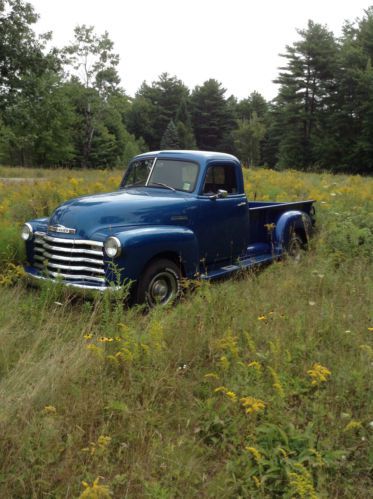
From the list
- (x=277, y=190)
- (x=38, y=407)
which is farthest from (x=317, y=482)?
(x=277, y=190)

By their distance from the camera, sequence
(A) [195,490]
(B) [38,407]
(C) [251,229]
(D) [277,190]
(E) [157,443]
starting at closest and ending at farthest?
(A) [195,490]
(E) [157,443]
(B) [38,407]
(C) [251,229]
(D) [277,190]

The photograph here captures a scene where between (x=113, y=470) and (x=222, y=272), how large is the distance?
3449 millimetres

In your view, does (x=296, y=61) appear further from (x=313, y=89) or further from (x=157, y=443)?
(x=157, y=443)

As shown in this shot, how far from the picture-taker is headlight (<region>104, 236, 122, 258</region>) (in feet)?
13.9

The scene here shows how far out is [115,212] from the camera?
15.7 feet

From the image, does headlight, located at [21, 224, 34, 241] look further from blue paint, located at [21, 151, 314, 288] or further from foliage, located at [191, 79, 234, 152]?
foliage, located at [191, 79, 234, 152]

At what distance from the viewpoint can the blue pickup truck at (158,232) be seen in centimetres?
444

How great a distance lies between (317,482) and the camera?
2.37 metres

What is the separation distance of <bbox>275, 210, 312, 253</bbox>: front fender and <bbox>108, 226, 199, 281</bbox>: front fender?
6.76ft

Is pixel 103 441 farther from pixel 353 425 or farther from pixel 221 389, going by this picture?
pixel 353 425

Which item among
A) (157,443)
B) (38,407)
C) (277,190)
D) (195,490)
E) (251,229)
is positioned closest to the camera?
(195,490)

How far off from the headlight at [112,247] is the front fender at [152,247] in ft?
0.13

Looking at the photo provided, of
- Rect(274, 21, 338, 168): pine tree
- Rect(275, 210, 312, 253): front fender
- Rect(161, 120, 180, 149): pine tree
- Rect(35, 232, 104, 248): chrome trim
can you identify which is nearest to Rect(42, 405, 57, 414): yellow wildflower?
Rect(35, 232, 104, 248): chrome trim

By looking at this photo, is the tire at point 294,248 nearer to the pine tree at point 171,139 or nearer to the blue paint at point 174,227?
the blue paint at point 174,227
